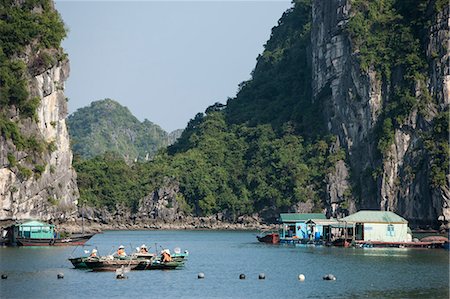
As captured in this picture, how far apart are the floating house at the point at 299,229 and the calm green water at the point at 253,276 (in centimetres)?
770

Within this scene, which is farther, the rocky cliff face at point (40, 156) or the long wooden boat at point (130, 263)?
the rocky cliff face at point (40, 156)

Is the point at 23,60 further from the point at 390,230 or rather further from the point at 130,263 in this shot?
the point at 130,263

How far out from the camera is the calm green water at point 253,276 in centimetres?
5034

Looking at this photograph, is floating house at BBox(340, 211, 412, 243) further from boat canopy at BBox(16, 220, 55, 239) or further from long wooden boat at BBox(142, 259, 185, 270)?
long wooden boat at BBox(142, 259, 185, 270)

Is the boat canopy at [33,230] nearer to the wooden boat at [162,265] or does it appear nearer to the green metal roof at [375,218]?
the green metal roof at [375,218]

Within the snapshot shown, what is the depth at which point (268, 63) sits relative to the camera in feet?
554

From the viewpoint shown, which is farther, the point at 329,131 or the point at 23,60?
the point at 329,131

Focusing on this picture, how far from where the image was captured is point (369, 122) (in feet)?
405

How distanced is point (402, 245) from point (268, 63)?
299ft

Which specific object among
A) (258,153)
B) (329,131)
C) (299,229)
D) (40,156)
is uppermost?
(329,131)

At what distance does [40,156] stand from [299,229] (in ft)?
80.3

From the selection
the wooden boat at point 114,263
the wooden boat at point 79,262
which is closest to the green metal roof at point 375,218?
the wooden boat at point 114,263

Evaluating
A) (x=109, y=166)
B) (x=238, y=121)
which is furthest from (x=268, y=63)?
(x=109, y=166)

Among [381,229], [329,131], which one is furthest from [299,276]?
[329,131]
